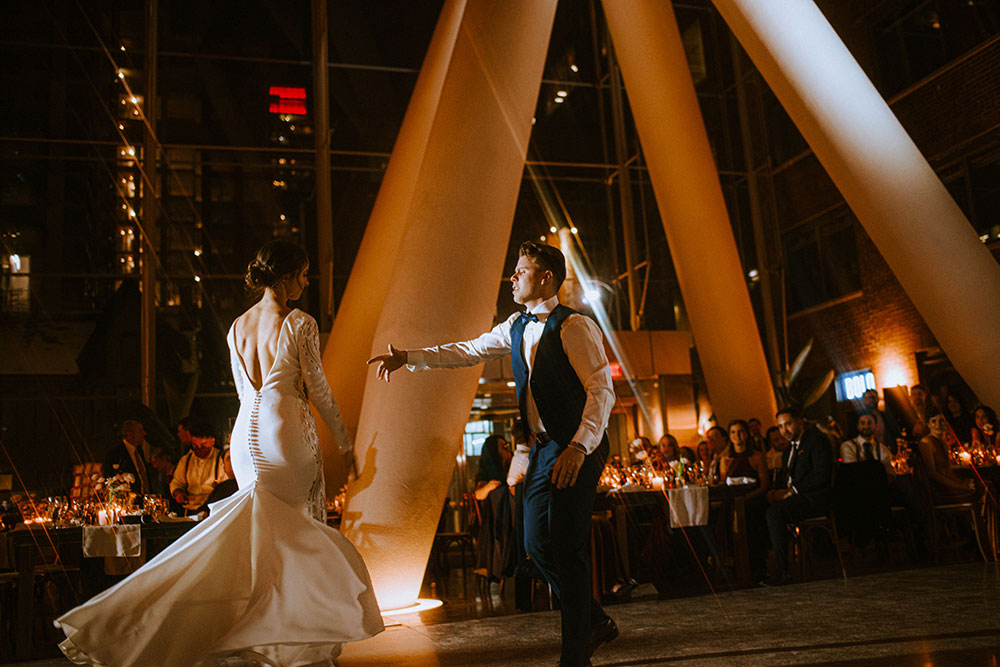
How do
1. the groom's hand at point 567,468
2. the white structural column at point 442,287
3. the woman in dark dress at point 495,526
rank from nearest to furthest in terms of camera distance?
1. the groom's hand at point 567,468
2. the white structural column at point 442,287
3. the woman in dark dress at point 495,526

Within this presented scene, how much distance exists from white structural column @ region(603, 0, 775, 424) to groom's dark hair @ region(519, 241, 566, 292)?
298 inches

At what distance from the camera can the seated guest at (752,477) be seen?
23.6 ft

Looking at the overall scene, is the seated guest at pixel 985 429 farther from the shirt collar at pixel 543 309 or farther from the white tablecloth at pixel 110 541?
the white tablecloth at pixel 110 541

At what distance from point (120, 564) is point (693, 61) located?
16.2m

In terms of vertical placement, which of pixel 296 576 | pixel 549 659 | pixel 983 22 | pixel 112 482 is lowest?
pixel 549 659

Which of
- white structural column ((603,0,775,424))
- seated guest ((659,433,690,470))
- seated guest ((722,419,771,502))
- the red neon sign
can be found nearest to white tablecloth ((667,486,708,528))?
seated guest ((722,419,771,502))

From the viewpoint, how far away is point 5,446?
13305 mm

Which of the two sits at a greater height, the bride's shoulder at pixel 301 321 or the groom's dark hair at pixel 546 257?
the groom's dark hair at pixel 546 257

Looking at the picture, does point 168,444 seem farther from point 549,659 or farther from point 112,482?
point 549,659

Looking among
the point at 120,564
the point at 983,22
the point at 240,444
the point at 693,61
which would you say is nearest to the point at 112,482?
the point at 120,564

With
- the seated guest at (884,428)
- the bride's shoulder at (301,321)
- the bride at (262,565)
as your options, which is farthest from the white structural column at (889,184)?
the bride at (262,565)

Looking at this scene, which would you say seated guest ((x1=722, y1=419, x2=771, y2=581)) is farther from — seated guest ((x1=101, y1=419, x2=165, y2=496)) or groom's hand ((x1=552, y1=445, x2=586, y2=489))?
seated guest ((x1=101, y1=419, x2=165, y2=496))

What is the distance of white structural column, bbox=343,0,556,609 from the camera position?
6031 mm

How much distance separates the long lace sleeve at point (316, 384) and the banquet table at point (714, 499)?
3.34 m
